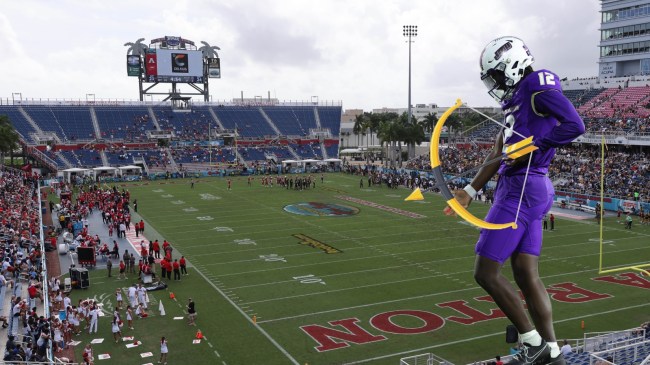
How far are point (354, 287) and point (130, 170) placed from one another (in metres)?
44.4

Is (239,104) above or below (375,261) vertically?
above

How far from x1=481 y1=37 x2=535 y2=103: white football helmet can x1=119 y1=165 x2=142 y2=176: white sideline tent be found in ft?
184

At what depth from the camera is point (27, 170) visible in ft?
165

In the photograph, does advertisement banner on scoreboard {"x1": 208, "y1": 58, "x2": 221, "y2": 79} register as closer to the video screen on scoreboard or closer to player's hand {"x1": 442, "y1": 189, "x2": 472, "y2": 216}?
the video screen on scoreboard

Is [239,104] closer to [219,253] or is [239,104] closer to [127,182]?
[127,182]

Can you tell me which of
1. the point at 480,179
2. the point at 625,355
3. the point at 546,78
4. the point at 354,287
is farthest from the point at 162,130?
the point at 546,78

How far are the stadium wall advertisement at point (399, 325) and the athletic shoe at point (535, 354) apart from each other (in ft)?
33.9

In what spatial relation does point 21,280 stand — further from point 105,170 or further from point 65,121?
point 65,121

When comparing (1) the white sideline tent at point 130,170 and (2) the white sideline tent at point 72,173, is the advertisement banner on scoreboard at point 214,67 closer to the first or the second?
(1) the white sideline tent at point 130,170

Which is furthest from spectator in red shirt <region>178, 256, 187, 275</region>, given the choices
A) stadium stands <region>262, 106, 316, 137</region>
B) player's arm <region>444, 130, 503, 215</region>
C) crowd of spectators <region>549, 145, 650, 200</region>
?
stadium stands <region>262, 106, 316, 137</region>

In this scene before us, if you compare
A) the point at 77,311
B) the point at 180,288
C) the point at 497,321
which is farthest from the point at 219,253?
the point at 497,321

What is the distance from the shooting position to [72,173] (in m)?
54.2

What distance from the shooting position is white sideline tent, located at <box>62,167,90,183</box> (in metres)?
53.4

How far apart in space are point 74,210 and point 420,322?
2564cm
